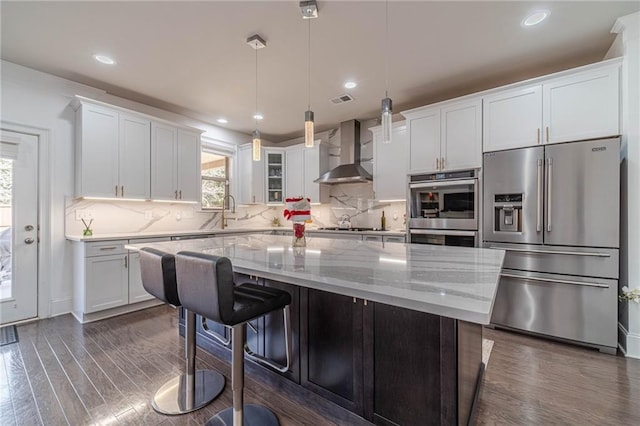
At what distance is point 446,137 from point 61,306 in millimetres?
4894

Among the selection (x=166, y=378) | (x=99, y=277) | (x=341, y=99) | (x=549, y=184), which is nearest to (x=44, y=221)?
(x=99, y=277)

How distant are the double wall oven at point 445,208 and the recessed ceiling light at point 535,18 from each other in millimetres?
1343

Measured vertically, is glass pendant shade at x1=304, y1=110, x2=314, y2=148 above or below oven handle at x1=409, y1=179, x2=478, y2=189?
above

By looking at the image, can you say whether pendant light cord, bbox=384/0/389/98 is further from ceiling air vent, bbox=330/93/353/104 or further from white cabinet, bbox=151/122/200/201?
white cabinet, bbox=151/122/200/201

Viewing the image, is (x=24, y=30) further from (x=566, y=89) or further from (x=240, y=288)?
(x=566, y=89)

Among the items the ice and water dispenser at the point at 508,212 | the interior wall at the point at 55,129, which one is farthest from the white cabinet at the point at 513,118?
the interior wall at the point at 55,129

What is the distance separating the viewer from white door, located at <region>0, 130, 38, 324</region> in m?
2.99

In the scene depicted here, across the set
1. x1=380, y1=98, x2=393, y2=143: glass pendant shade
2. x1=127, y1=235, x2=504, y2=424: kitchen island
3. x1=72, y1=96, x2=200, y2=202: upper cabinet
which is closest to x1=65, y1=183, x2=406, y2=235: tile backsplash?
x1=72, y1=96, x2=200, y2=202: upper cabinet

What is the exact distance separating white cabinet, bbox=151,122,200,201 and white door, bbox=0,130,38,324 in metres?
1.18

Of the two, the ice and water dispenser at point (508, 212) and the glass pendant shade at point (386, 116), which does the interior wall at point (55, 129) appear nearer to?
the glass pendant shade at point (386, 116)

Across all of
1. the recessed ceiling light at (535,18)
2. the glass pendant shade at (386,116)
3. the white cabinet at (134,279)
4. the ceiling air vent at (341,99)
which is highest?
the recessed ceiling light at (535,18)

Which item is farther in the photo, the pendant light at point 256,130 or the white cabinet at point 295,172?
the white cabinet at point 295,172

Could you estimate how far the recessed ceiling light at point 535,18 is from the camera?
7.21ft

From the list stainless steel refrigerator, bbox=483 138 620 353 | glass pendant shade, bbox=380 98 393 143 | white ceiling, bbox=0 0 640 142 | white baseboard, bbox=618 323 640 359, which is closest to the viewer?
glass pendant shade, bbox=380 98 393 143
